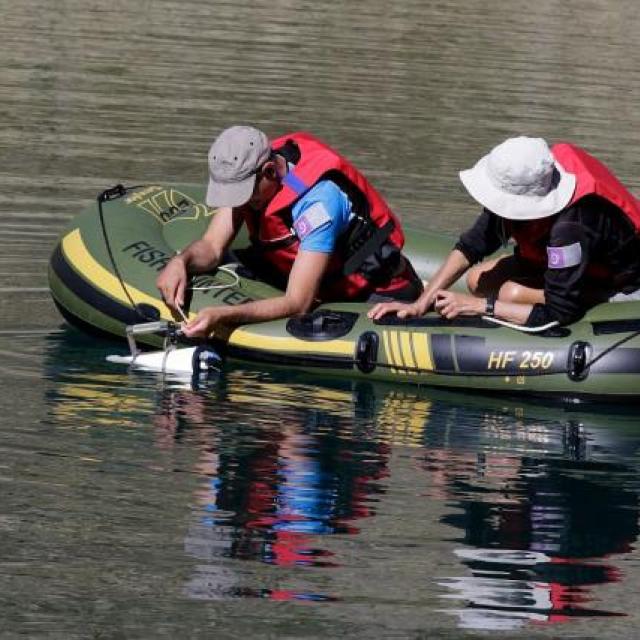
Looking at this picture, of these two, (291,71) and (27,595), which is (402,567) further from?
(291,71)

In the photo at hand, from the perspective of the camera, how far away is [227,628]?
504 centimetres

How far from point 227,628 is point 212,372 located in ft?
9.27

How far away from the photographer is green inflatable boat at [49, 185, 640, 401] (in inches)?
296

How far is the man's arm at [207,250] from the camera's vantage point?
26.3 ft

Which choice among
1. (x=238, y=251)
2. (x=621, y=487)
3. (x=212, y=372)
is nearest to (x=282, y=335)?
(x=212, y=372)

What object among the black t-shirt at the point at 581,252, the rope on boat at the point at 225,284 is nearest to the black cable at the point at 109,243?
the rope on boat at the point at 225,284

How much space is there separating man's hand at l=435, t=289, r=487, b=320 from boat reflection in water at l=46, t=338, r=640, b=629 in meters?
0.33

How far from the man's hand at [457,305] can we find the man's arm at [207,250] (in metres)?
1.02

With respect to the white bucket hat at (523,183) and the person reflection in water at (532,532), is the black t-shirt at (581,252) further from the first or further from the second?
the person reflection in water at (532,532)

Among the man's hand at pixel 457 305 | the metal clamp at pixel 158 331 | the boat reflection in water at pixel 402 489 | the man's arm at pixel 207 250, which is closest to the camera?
the boat reflection in water at pixel 402 489

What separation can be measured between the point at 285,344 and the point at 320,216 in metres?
0.54

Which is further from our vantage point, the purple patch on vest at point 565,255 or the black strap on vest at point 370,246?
the black strap on vest at point 370,246

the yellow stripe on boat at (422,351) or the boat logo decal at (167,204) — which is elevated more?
the boat logo decal at (167,204)

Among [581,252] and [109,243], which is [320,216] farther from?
[109,243]
